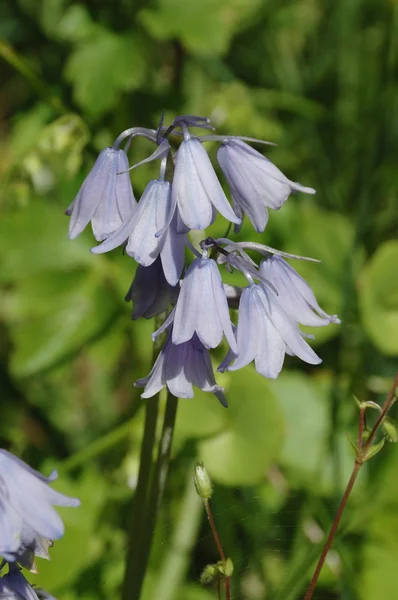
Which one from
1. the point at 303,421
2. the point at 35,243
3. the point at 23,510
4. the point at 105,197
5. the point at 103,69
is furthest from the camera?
the point at 35,243

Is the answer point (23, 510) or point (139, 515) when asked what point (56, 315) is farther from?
point (23, 510)

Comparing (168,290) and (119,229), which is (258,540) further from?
(119,229)

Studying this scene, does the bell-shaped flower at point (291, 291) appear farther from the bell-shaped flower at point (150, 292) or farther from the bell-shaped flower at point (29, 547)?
the bell-shaped flower at point (29, 547)

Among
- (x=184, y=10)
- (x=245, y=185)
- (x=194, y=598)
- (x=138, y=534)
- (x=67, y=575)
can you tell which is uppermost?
(x=245, y=185)

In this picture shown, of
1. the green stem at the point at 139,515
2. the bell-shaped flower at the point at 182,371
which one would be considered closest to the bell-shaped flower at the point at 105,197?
the bell-shaped flower at the point at 182,371

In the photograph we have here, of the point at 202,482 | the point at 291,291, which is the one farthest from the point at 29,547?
the point at 291,291

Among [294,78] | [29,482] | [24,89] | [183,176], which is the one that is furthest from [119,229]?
[24,89]

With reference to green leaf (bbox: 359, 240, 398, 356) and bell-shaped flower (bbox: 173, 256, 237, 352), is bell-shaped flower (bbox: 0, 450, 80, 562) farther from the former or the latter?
green leaf (bbox: 359, 240, 398, 356)
